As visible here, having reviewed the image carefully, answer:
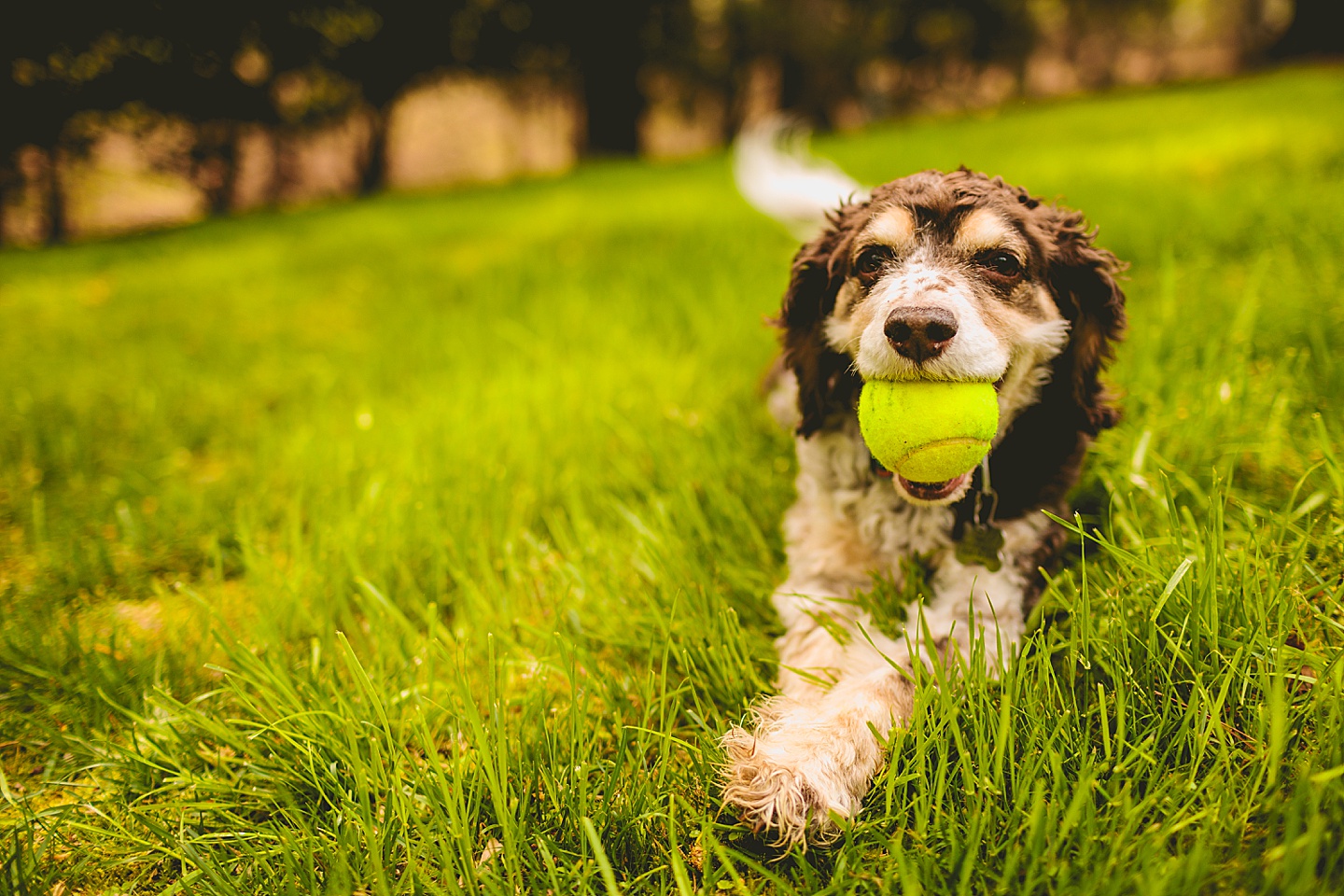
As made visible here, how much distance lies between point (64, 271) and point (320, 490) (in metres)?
7.47

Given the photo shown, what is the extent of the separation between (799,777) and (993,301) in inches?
49.2

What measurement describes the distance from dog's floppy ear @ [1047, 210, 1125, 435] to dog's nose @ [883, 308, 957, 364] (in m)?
0.58

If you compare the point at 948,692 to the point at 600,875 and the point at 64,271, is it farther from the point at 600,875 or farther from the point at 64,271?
the point at 64,271

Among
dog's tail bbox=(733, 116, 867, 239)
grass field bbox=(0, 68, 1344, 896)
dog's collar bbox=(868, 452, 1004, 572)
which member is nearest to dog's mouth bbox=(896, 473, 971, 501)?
dog's collar bbox=(868, 452, 1004, 572)

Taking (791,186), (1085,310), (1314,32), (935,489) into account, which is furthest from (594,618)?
(1314,32)

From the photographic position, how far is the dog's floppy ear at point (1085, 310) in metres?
2.06

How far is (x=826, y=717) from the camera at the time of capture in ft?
5.41

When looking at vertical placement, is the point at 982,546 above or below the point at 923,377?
below

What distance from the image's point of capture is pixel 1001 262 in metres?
1.95

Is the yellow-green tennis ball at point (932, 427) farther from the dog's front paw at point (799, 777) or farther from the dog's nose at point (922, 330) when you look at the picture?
the dog's front paw at point (799, 777)

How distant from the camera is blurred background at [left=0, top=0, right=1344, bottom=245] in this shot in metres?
8.46

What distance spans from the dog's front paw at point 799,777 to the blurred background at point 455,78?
964cm

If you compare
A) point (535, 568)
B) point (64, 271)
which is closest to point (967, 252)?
point (535, 568)

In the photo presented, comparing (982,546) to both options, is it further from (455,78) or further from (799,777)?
(455,78)
